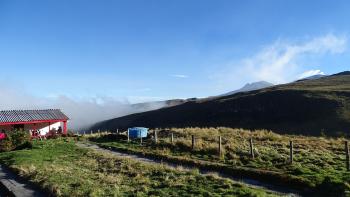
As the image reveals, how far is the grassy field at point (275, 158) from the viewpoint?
726 inches

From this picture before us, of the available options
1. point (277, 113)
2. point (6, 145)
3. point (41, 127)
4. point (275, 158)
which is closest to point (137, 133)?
point (6, 145)

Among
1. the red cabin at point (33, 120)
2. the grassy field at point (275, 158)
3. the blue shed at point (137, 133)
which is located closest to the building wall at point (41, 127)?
the red cabin at point (33, 120)

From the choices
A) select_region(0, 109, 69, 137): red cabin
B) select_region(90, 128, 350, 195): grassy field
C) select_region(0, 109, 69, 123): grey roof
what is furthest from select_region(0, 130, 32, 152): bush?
select_region(0, 109, 69, 123): grey roof

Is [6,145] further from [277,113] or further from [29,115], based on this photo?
[277,113]

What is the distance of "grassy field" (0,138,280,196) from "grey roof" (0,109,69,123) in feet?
72.8

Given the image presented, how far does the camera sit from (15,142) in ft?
130

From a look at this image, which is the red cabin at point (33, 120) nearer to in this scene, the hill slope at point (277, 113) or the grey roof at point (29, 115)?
the grey roof at point (29, 115)

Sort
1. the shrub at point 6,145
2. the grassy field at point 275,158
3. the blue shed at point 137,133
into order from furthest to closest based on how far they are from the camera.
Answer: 1. the blue shed at point 137,133
2. the shrub at point 6,145
3. the grassy field at point 275,158

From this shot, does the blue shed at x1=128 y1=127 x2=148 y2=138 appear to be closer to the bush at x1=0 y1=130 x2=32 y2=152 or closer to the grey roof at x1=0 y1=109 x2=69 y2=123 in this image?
the bush at x1=0 y1=130 x2=32 y2=152

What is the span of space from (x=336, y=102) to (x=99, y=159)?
244 feet

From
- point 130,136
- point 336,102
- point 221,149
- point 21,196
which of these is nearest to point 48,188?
point 21,196

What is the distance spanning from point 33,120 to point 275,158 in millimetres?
36147

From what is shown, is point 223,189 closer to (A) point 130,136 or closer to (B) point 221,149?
(B) point 221,149

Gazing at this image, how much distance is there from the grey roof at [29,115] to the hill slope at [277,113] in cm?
4459
